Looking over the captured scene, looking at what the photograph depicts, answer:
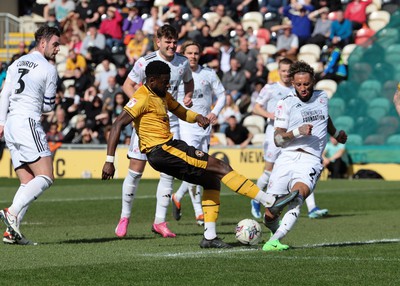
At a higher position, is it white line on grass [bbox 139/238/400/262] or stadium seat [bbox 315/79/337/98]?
stadium seat [bbox 315/79/337/98]

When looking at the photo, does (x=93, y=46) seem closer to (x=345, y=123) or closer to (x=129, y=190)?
(x=345, y=123)

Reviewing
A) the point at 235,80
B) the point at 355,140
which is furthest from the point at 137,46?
the point at 355,140

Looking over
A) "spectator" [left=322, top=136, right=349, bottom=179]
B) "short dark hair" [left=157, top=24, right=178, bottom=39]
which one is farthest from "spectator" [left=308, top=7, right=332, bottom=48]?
"short dark hair" [left=157, top=24, right=178, bottom=39]

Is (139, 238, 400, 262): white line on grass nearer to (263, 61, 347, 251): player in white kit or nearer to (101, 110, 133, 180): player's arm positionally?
(263, 61, 347, 251): player in white kit

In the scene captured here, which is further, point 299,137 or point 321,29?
point 321,29

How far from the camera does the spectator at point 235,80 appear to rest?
29.3m

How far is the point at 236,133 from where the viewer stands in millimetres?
Answer: 27797

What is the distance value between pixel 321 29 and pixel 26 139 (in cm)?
1929

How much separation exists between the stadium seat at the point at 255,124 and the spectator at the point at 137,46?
184 inches

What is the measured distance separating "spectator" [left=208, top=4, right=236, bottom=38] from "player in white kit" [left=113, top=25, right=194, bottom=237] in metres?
18.1

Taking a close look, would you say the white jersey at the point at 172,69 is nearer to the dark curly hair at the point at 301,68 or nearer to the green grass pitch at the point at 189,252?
the green grass pitch at the point at 189,252

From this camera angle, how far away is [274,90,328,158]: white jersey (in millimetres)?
11875

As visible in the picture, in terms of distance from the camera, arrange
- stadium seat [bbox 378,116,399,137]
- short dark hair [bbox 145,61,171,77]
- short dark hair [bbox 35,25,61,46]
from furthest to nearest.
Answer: stadium seat [bbox 378,116,399,137], short dark hair [bbox 35,25,61,46], short dark hair [bbox 145,61,171,77]

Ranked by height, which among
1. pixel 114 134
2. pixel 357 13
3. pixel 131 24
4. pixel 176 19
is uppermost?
pixel 357 13
